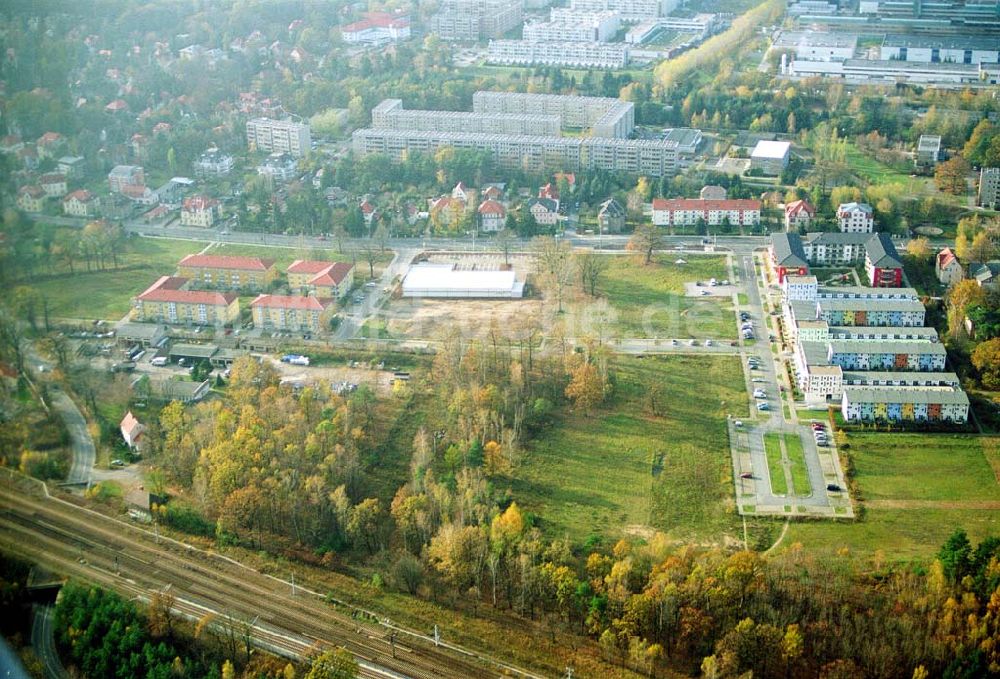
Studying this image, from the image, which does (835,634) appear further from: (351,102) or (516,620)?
(351,102)

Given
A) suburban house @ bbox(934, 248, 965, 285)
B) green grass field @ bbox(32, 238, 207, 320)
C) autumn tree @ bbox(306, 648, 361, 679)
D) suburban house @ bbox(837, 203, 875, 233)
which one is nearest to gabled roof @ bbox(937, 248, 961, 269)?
suburban house @ bbox(934, 248, 965, 285)

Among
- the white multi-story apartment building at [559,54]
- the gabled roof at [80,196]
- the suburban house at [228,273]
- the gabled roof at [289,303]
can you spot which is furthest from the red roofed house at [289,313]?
the white multi-story apartment building at [559,54]

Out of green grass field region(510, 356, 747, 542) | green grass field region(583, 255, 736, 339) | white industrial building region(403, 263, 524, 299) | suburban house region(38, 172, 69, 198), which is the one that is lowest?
green grass field region(510, 356, 747, 542)

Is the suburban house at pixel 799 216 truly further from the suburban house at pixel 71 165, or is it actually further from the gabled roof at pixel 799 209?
the suburban house at pixel 71 165

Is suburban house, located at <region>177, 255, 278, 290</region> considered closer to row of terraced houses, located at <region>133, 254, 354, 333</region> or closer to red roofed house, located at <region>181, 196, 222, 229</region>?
row of terraced houses, located at <region>133, 254, 354, 333</region>

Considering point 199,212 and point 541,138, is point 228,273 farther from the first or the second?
point 541,138
